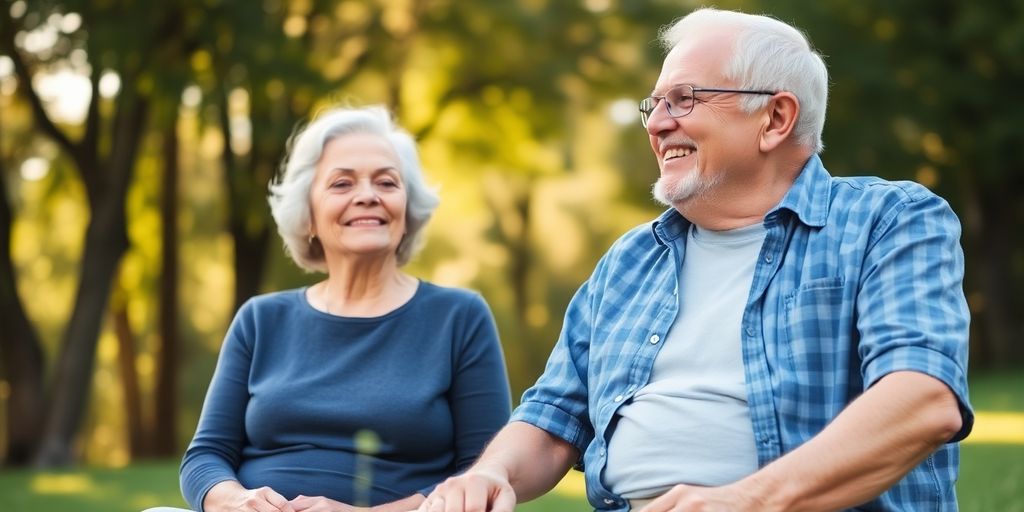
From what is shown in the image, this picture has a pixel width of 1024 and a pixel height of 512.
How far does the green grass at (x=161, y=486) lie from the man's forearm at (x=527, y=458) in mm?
3317

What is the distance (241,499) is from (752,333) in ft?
5.43

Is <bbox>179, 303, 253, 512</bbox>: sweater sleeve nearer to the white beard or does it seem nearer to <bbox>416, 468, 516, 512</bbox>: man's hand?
<bbox>416, 468, 516, 512</bbox>: man's hand

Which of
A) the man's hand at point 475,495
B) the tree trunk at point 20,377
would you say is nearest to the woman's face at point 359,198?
the man's hand at point 475,495

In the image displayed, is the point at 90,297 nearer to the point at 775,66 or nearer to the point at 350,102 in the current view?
the point at 350,102

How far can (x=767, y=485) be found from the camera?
2.70m

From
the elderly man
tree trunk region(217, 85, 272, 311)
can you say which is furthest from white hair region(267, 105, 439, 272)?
tree trunk region(217, 85, 272, 311)

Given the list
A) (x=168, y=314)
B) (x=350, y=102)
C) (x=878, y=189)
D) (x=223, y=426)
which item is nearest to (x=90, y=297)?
(x=168, y=314)

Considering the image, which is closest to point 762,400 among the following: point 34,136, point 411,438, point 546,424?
point 546,424

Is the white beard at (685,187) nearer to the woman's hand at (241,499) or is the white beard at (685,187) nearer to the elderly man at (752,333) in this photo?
the elderly man at (752,333)

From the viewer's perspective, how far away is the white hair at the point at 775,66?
3.30 m

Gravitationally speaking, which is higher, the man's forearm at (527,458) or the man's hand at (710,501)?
the man's hand at (710,501)

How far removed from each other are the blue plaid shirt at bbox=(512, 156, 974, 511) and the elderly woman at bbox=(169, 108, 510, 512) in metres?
0.86

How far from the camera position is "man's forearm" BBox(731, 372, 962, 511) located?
2652mm

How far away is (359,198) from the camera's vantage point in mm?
4535
